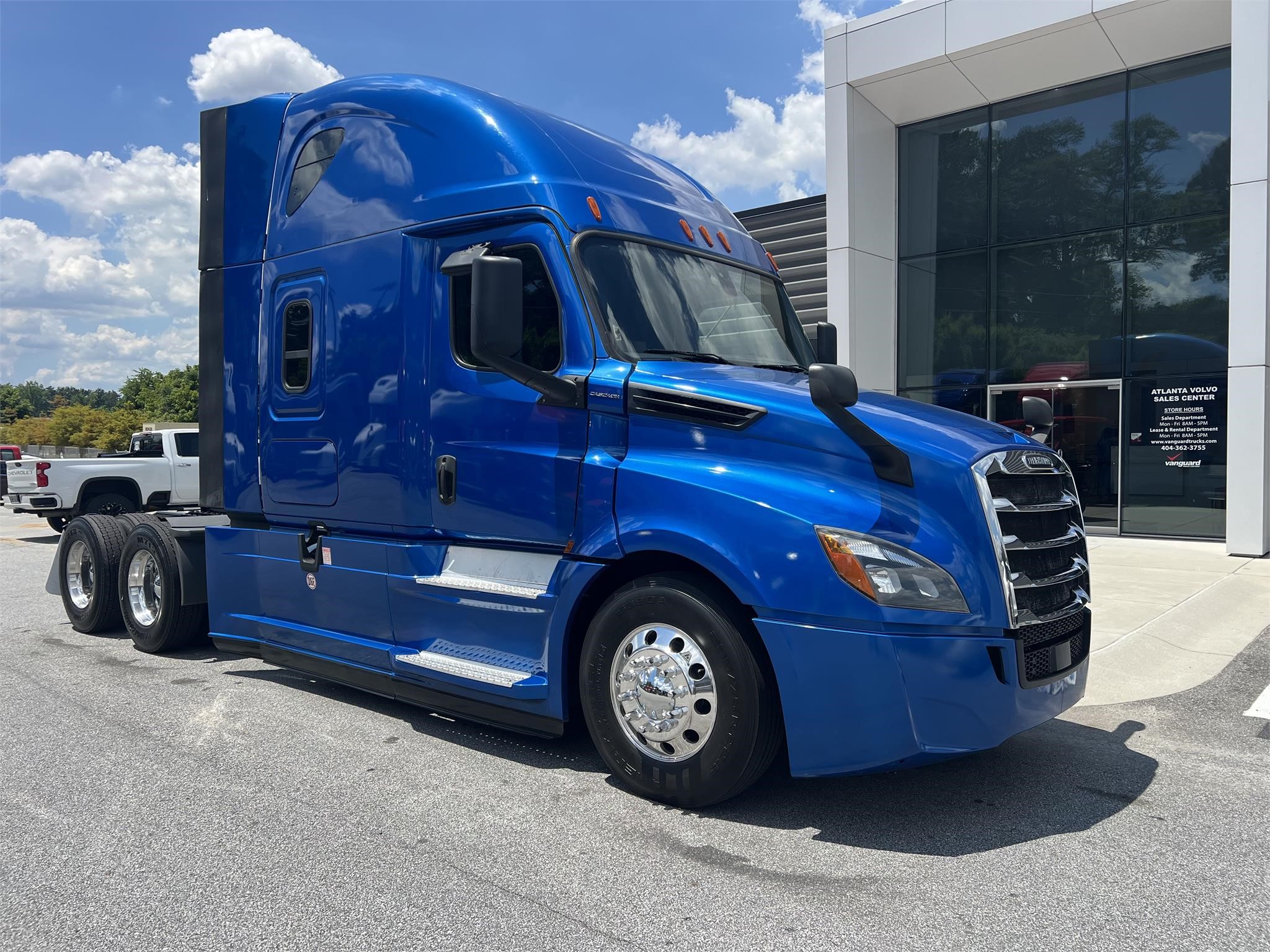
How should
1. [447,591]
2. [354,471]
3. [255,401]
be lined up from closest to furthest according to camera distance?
1. [447,591]
2. [354,471]
3. [255,401]

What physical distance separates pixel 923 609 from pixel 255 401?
4.30 meters

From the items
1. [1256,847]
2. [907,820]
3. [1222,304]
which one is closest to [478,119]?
[907,820]

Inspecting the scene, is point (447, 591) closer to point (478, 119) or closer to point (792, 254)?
point (478, 119)

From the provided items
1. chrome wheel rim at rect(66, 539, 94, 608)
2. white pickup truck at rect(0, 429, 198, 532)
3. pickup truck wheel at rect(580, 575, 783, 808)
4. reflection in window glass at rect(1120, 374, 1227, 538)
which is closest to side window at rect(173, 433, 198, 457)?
white pickup truck at rect(0, 429, 198, 532)

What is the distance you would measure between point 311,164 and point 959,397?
42.2 ft

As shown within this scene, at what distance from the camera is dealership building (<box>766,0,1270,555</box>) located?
1266cm

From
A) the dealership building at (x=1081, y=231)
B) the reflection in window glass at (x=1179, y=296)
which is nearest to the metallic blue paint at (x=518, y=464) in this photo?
the dealership building at (x=1081, y=231)

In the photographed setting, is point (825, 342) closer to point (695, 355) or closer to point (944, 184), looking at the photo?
point (695, 355)

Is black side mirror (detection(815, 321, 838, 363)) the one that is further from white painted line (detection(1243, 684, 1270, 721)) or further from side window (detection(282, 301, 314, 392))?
white painted line (detection(1243, 684, 1270, 721))

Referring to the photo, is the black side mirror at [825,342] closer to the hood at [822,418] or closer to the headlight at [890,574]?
the hood at [822,418]

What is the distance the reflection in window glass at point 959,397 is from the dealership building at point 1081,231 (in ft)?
0.12

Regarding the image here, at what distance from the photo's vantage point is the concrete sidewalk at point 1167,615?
655 cm

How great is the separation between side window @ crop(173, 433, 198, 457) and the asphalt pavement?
1267 centimetres

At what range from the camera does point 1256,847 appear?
12.1 feet
